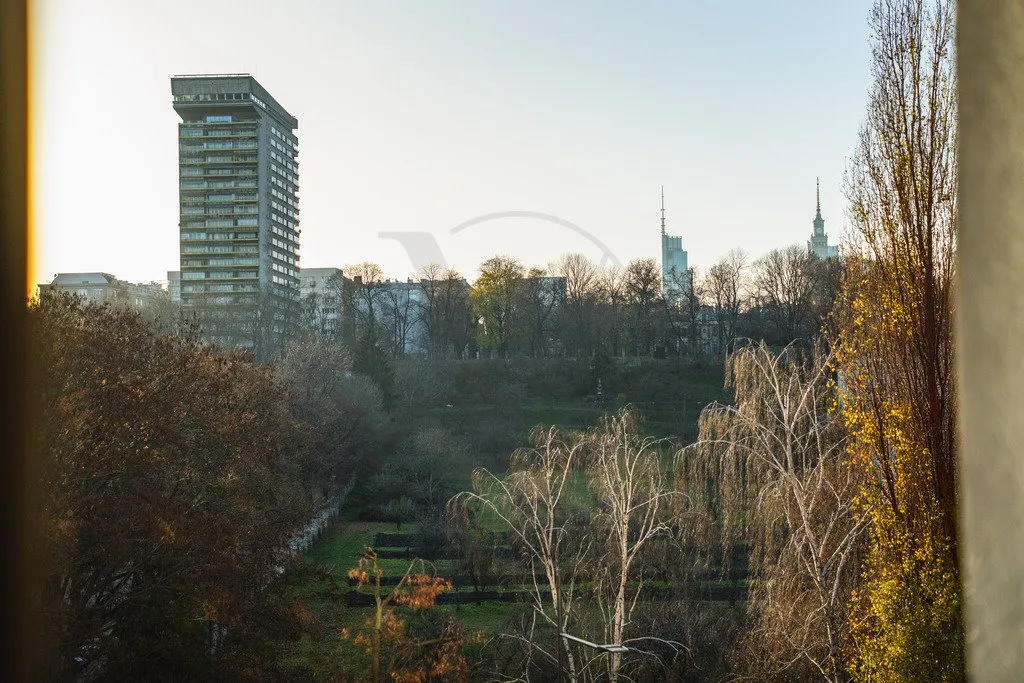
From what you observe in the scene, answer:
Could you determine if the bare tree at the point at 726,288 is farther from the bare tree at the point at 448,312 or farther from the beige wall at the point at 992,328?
the beige wall at the point at 992,328

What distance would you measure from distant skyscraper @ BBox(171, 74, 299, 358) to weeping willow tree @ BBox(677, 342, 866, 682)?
41.8ft

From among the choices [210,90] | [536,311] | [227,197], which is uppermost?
[210,90]

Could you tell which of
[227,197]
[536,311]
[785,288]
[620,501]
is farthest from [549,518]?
[536,311]

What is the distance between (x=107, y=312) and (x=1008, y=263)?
19.6ft

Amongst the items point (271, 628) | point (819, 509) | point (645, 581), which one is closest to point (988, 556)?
point (819, 509)

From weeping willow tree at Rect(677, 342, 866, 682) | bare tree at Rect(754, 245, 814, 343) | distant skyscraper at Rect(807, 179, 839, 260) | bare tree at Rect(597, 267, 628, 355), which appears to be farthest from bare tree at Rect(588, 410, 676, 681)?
bare tree at Rect(597, 267, 628, 355)

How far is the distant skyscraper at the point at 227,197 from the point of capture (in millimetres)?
17797

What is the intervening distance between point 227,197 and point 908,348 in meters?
16.6

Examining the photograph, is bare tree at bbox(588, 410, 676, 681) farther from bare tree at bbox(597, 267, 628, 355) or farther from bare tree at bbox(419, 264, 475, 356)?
bare tree at bbox(419, 264, 475, 356)

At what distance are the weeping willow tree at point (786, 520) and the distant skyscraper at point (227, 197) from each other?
1276cm

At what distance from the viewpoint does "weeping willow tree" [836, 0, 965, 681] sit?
3764 mm

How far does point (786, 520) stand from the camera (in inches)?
237

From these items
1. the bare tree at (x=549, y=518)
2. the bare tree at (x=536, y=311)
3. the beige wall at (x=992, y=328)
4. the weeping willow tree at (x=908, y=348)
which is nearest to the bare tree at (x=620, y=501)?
the bare tree at (x=549, y=518)

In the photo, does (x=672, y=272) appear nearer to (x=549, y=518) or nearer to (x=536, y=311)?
(x=536, y=311)
